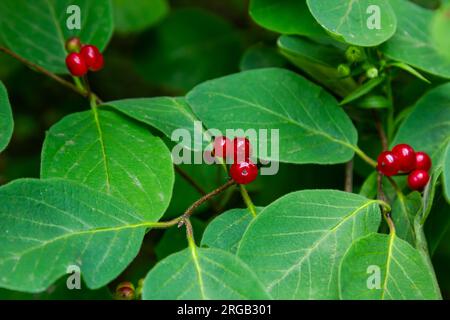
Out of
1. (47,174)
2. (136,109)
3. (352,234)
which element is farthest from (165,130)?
(352,234)

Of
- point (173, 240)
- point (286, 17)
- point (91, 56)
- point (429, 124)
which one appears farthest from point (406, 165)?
point (91, 56)

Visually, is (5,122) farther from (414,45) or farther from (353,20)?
(414,45)

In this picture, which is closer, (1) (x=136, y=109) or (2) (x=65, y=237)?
(2) (x=65, y=237)

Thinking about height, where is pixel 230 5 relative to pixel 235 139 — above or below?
below

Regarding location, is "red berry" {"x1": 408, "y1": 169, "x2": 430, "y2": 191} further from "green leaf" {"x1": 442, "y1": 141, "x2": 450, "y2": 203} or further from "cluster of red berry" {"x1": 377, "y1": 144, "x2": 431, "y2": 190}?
"green leaf" {"x1": 442, "y1": 141, "x2": 450, "y2": 203}

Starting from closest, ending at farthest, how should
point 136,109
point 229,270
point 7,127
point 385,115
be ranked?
point 229,270 → point 7,127 → point 136,109 → point 385,115
